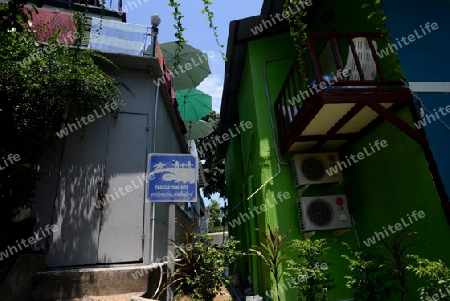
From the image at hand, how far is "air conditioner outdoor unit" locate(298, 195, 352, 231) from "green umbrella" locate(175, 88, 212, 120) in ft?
19.0

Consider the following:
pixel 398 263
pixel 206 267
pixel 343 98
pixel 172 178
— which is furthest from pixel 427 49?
pixel 206 267

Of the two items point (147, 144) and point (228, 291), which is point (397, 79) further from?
point (228, 291)

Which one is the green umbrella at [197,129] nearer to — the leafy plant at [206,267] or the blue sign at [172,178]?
the leafy plant at [206,267]

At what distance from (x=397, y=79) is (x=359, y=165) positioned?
6.52ft

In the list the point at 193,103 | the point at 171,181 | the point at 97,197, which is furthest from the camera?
the point at 193,103

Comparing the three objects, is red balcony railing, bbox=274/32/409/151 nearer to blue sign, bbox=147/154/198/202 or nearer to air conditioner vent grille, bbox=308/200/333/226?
air conditioner vent grille, bbox=308/200/333/226

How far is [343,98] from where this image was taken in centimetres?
374

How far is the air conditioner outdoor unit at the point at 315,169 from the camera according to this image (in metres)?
5.23

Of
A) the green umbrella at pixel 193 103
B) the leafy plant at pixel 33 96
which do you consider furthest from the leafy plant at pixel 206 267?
the green umbrella at pixel 193 103

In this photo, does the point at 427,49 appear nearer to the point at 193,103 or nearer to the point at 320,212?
the point at 320,212

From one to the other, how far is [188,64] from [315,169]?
16.9 feet

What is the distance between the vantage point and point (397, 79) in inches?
159

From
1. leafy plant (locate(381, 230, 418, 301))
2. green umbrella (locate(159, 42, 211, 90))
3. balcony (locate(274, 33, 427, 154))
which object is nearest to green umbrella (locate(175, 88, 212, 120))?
green umbrella (locate(159, 42, 211, 90))

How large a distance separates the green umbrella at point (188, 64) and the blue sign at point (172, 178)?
5.05m
